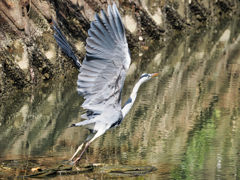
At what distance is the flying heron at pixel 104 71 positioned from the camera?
5.48m

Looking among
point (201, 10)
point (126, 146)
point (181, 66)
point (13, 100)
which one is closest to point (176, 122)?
point (126, 146)

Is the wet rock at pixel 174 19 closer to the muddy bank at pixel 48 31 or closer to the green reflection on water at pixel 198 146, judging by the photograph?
the muddy bank at pixel 48 31

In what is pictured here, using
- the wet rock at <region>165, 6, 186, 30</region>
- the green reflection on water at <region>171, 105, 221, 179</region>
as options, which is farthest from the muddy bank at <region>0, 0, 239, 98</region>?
the green reflection on water at <region>171, 105, 221, 179</region>

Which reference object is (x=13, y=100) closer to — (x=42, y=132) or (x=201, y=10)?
(x=42, y=132)

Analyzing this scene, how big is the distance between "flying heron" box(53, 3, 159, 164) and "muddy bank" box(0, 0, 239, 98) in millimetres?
3971

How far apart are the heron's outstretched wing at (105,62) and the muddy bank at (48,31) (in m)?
3.99

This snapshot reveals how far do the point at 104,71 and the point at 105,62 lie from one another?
4.5 inches

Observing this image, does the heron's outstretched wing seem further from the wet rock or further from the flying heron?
the wet rock

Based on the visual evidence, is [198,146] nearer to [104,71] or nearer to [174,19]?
[104,71]

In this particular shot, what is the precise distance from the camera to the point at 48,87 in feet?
33.1

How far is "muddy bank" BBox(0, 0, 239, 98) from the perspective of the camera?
9.90m

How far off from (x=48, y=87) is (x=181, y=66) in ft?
12.5

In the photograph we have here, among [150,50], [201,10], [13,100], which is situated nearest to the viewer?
[13,100]

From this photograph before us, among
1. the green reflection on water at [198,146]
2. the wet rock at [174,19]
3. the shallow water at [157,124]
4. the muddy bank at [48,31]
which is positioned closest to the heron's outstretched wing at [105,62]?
the shallow water at [157,124]
